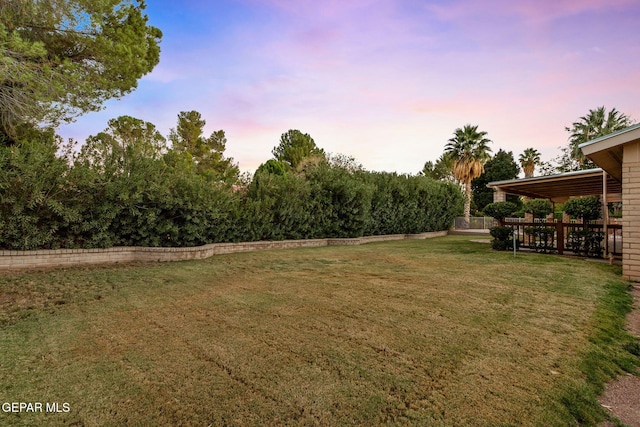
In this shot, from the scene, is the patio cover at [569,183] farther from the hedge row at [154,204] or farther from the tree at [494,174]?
the tree at [494,174]

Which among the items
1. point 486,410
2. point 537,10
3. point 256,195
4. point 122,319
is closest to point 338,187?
point 256,195

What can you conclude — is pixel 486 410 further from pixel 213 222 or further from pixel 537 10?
pixel 537 10

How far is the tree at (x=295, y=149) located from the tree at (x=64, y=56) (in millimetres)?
20416

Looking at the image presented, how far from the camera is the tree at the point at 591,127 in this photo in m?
27.9

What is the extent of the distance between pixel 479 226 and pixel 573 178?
15.5 metres

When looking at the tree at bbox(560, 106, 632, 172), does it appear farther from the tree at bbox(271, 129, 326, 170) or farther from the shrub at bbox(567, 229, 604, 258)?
the shrub at bbox(567, 229, 604, 258)

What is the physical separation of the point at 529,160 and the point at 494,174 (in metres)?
3.82

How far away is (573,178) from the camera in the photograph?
33.0 ft

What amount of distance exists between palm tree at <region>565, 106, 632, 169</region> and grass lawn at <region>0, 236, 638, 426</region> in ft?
103

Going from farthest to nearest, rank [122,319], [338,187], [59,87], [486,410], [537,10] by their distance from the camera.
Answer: [338,187] < [537,10] < [59,87] < [122,319] < [486,410]

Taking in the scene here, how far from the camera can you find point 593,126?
2888 centimetres

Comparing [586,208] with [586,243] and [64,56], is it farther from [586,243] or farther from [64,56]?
[64,56]

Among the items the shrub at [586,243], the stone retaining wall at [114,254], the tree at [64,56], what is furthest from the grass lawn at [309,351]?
the shrub at [586,243]

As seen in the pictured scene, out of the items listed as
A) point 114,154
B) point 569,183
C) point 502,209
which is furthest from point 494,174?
point 114,154
